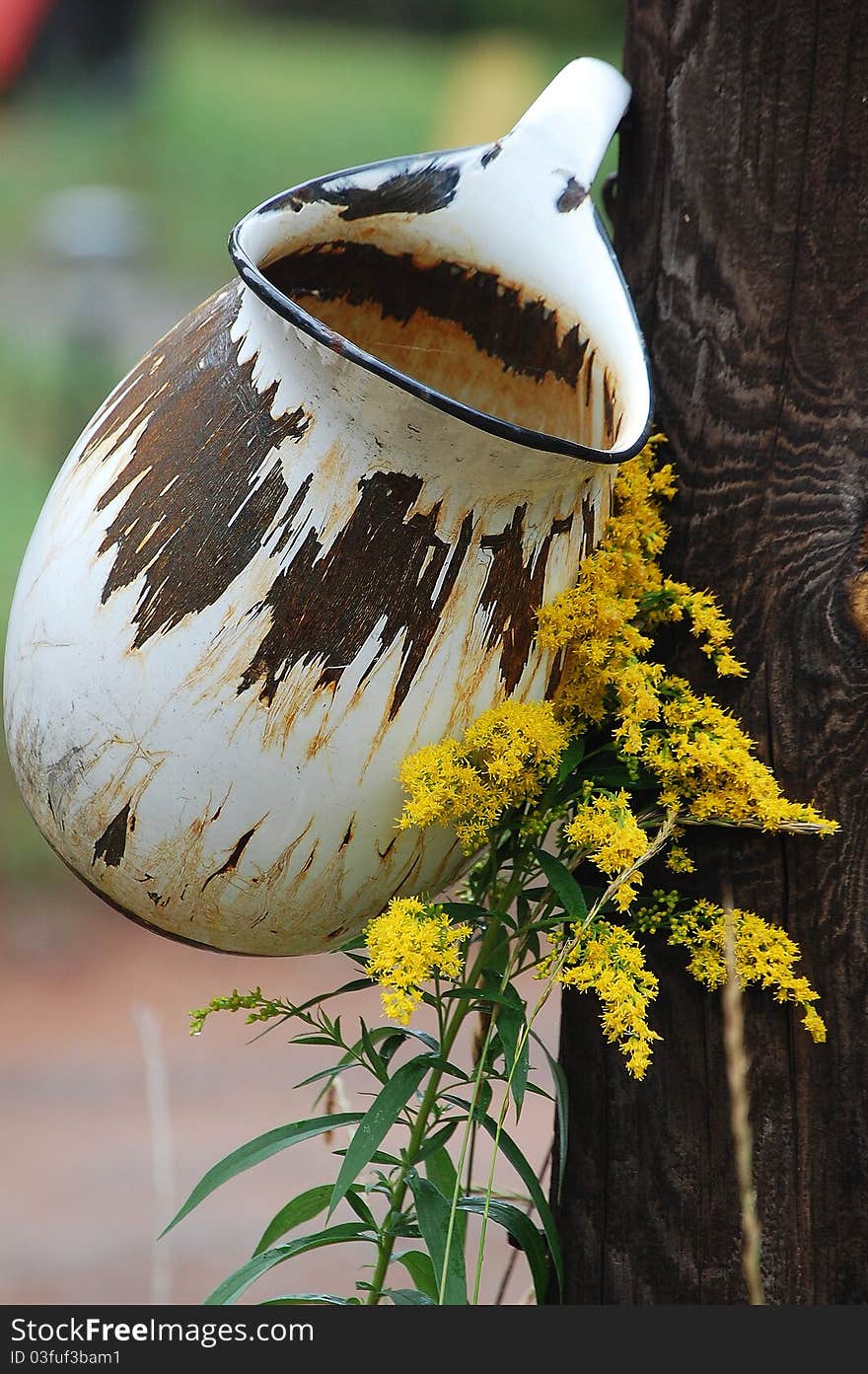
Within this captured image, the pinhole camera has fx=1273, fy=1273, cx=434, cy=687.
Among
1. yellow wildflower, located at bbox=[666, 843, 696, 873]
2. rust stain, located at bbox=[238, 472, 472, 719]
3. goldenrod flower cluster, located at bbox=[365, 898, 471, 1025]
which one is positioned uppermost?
rust stain, located at bbox=[238, 472, 472, 719]

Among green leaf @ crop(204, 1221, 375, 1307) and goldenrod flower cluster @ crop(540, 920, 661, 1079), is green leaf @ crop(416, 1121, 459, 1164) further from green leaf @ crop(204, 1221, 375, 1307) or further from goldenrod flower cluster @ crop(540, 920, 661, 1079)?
goldenrod flower cluster @ crop(540, 920, 661, 1079)

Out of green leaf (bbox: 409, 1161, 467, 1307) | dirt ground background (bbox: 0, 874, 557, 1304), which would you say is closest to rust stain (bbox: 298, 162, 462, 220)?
green leaf (bbox: 409, 1161, 467, 1307)

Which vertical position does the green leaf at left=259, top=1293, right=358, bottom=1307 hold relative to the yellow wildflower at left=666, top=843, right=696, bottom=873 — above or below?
below

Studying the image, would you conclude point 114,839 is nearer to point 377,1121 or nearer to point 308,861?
point 308,861

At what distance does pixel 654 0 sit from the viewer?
1.07 metres

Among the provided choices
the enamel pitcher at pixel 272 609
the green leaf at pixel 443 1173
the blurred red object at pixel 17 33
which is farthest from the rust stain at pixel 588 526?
the blurred red object at pixel 17 33

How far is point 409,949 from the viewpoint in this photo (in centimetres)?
83

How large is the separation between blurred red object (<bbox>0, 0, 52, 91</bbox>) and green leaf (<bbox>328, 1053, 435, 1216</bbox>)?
812cm

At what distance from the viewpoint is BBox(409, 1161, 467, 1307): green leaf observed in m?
0.94

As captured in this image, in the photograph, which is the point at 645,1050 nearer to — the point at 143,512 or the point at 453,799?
the point at 453,799

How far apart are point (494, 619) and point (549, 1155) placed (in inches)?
21.5

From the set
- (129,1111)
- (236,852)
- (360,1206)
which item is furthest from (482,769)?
(129,1111)

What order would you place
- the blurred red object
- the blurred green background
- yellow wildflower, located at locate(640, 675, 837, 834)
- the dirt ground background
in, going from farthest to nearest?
the blurred red object → the blurred green background → the dirt ground background → yellow wildflower, located at locate(640, 675, 837, 834)

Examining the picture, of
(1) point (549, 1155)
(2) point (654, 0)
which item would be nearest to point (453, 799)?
(1) point (549, 1155)
